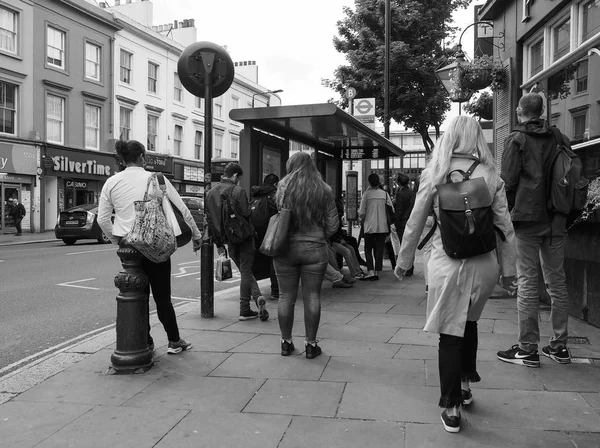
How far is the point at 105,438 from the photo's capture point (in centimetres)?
303

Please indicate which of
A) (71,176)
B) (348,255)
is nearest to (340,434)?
(348,255)

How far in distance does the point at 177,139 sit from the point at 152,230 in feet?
103

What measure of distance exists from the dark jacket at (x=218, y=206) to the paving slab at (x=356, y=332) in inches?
59.3

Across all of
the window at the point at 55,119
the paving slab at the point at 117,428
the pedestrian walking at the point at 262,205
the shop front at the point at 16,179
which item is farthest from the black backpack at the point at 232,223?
the window at the point at 55,119

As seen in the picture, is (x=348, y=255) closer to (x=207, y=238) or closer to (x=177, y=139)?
(x=207, y=238)

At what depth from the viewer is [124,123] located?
1163 inches

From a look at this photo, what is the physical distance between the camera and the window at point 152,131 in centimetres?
3184

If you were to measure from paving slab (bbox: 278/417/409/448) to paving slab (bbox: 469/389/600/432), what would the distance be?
536mm

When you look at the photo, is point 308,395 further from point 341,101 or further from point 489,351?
point 341,101

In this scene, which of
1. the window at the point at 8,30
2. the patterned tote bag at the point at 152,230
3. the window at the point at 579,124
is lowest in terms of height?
the patterned tote bag at the point at 152,230

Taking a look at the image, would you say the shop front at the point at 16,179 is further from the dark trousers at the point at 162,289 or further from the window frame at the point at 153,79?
the dark trousers at the point at 162,289

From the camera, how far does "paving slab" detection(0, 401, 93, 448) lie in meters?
3.05

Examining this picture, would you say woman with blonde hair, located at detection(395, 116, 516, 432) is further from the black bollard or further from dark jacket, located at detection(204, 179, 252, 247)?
dark jacket, located at detection(204, 179, 252, 247)

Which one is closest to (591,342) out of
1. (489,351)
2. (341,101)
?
(489,351)
